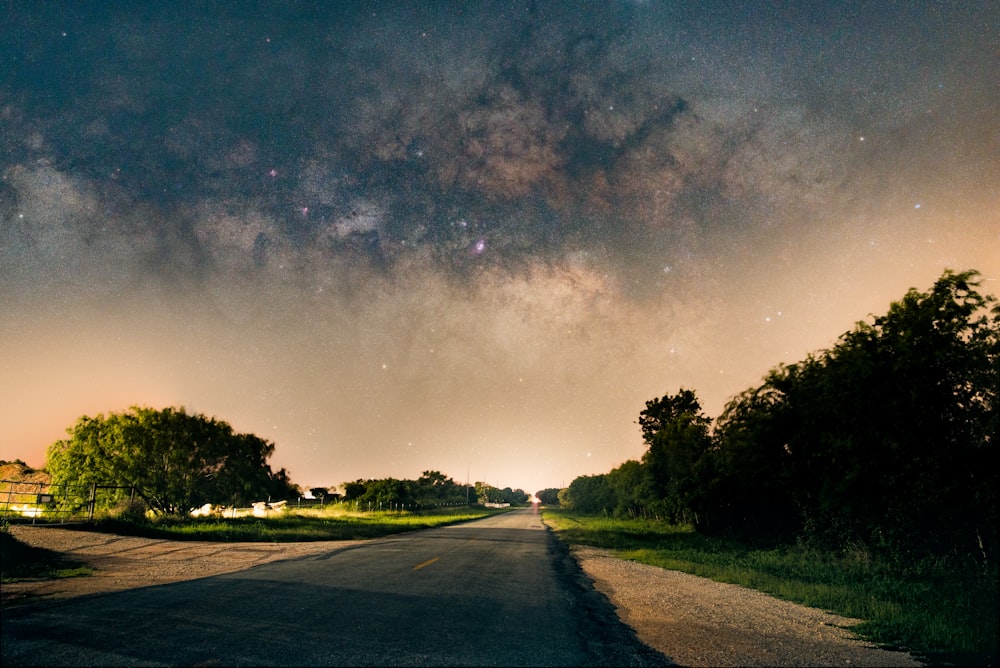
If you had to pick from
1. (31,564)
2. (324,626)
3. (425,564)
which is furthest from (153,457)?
(324,626)

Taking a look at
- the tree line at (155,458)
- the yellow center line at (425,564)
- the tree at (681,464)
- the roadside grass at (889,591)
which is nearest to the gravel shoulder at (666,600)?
the roadside grass at (889,591)

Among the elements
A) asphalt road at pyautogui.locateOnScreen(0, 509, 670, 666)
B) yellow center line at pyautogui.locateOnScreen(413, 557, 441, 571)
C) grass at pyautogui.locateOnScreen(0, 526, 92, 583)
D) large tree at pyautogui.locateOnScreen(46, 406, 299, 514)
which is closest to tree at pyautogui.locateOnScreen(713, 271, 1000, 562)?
asphalt road at pyautogui.locateOnScreen(0, 509, 670, 666)

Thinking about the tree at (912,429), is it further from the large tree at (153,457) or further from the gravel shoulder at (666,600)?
the large tree at (153,457)

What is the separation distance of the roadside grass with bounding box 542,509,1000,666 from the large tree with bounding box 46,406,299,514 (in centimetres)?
3937

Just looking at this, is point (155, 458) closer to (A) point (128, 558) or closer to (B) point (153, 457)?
(B) point (153, 457)

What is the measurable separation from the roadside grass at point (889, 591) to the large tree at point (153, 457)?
129 ft

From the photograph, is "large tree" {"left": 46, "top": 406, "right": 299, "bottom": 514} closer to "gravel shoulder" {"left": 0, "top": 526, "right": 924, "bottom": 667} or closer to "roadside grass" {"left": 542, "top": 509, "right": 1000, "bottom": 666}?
"gravel shoulder" {"left": 0, "top": 526, "right": 924, "bottom": 667}

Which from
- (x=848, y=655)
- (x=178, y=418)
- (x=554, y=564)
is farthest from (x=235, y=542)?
(x=178, y=418)

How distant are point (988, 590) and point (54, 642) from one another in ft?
55.7

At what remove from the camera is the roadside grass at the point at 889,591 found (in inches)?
319

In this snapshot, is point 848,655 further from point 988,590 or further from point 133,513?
point 133,513

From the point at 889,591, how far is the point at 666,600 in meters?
6.43

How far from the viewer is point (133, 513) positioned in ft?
86.5

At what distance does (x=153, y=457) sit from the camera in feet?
145
